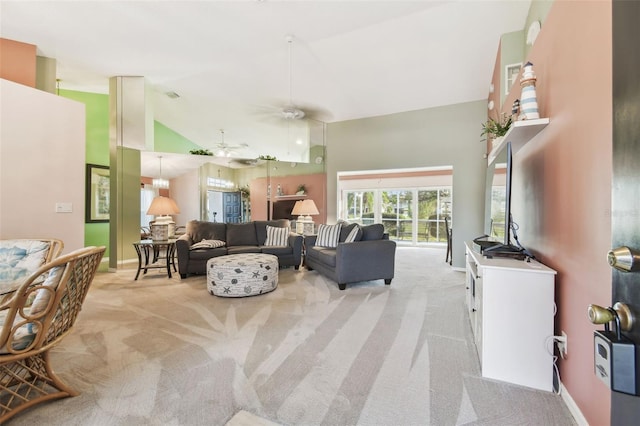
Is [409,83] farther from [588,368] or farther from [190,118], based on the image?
[190,118]

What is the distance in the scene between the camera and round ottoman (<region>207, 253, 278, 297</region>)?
11.2ft

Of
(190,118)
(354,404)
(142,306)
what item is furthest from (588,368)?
(190,118)

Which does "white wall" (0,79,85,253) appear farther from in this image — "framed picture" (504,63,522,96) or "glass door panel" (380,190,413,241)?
"glass door panel" (380,190,413,241)

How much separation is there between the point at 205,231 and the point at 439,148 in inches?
184

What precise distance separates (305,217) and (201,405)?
4.90m

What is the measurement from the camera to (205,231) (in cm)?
505

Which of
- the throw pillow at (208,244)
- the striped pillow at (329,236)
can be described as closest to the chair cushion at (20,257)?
the throw pillow at (208,244)

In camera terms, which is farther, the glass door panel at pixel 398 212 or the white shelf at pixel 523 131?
the glass door panel at pixel 398 212

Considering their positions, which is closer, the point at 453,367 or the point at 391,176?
the point at 453,367

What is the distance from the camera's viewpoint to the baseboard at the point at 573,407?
4.59ft

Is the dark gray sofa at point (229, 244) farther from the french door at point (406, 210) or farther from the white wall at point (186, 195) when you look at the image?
the french door at point (406, 210)

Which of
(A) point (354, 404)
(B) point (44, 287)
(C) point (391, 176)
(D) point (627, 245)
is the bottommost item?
(A) point (354, 404)

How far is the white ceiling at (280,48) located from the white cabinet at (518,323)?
3.00m

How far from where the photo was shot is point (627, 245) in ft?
1.91
